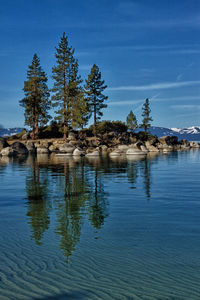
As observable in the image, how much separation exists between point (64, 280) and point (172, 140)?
76.4 m

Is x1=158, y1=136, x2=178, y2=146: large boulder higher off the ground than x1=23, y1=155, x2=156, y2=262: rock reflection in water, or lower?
higher

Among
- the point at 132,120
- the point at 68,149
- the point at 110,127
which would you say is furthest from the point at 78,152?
the point at 132,120

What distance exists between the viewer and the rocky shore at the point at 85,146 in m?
41.3

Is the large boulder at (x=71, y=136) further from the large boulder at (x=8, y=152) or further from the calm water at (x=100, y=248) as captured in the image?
the calm water at (x=100, y=248)

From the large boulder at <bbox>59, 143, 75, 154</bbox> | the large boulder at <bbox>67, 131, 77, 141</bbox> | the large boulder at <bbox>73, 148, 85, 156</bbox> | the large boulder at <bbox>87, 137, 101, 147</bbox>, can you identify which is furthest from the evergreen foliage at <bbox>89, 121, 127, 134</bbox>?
the large boulder at <bbox>73, 148, 85, 156</bbox>

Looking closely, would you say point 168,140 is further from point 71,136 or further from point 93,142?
point 71,136

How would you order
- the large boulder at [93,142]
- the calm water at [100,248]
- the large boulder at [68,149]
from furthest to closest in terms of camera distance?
the large boulder at [93,142] < the large boulder at [68,149] < the calm water at [100,248]

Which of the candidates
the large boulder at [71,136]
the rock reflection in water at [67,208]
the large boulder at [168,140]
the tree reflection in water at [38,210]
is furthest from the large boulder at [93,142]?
the tree reflection in water at [38,210]

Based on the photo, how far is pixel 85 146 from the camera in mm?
53000

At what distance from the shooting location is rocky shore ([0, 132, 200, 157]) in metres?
41.3

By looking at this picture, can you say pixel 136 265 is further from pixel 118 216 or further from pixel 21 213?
pixel 21 213

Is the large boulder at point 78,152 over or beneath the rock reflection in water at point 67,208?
over

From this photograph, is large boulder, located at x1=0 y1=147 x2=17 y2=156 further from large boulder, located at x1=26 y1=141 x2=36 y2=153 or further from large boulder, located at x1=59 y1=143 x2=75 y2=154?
large boulder, located at x1=59 y1=143 x2=75 y2=154

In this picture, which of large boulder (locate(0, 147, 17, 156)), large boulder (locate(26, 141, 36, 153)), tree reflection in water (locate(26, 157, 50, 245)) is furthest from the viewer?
large boulder (locate(26, 141, 36, 153))
